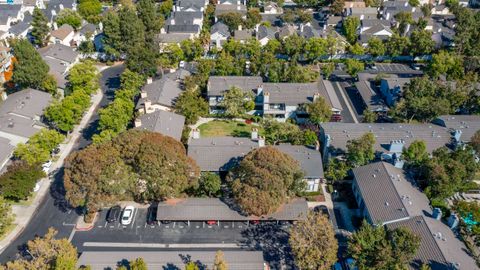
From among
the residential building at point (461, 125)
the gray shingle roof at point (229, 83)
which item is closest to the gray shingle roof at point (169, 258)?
the gray shingle roof at point (229, 83)

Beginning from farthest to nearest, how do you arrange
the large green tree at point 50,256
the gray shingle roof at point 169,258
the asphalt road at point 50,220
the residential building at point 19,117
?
the residential building at point 19,117 < the asphalt road at point 50,220 < the gray shingle roof at point 169,258 < the large green tree at point 50,256

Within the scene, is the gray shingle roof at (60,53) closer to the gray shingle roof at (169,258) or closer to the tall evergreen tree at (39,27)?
the tall evergreen tree at (39,27)

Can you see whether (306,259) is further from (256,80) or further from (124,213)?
(256,80)

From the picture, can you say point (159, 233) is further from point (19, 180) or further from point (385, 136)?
point (385, 136)

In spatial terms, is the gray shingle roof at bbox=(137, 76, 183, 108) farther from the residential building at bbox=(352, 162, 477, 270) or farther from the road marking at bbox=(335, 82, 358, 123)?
the residential building at bbox=(352, 162, 477, 270)

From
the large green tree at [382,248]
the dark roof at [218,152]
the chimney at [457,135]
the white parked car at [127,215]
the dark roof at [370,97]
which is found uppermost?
the large green tree at [382,248]

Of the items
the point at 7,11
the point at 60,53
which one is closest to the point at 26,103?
the point at 60,53

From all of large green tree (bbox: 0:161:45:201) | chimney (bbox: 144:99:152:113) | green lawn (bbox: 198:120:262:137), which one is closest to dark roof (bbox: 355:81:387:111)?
green lawn (bbox: 198:120:262:137)
